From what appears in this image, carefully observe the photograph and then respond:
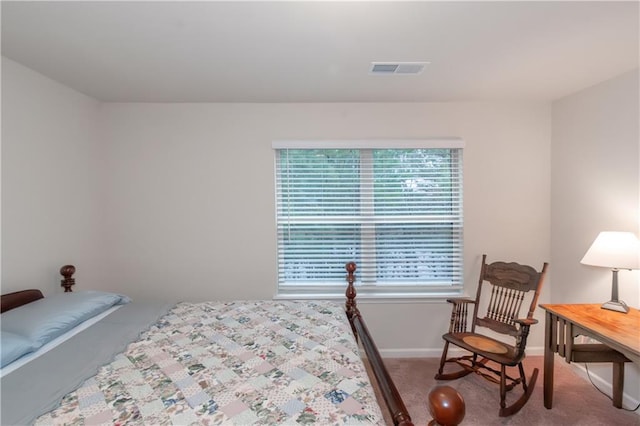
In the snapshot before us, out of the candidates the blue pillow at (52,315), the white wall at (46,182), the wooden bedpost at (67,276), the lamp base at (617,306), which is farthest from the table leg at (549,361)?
the white wall at (46,182)

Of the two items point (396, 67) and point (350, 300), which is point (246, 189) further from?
point (396, 67)

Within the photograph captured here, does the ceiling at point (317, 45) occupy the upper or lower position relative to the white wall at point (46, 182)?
upper

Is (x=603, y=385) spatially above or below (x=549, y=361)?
below

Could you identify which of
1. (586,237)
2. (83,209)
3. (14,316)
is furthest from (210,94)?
(586,237)

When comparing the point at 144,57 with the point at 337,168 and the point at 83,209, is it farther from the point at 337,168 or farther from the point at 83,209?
the point at 337,168

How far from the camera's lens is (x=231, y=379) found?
139 cm

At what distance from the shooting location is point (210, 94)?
2.75 metres

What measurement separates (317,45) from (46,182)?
7.52 ft

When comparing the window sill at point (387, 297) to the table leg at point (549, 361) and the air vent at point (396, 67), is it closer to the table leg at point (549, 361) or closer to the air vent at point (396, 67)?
the table leg at point (549, 361)

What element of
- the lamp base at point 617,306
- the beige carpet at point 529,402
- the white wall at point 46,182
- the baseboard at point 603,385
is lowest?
the beige carpet at point 529,402

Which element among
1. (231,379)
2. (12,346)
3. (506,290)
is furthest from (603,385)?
(12,346)

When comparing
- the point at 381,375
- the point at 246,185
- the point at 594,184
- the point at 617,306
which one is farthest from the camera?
the point at 246,185

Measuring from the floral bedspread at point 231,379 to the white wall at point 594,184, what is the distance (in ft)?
7.38

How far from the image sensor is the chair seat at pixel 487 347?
228cm
